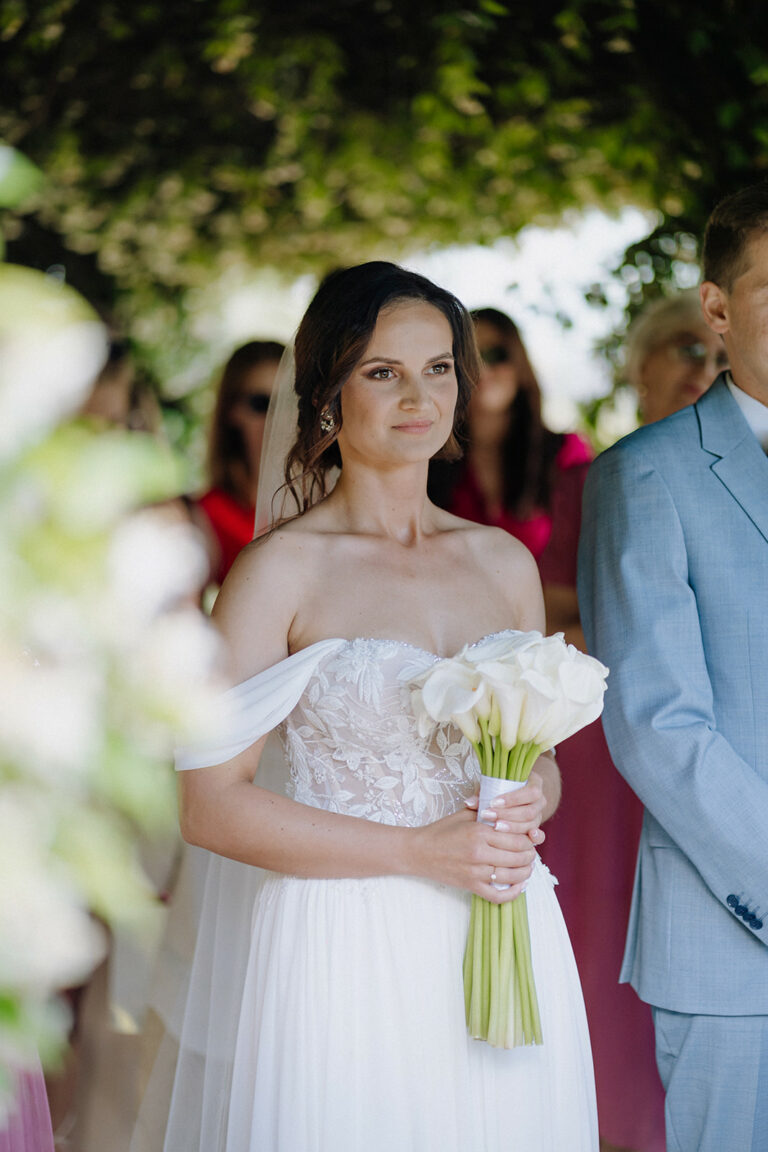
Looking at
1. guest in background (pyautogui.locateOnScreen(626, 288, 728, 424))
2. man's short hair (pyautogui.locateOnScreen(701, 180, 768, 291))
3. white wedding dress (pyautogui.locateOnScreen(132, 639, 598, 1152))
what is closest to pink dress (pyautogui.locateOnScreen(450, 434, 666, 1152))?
guest in background (pyautogui.locateOnScreen(626, 288, 728, 424))

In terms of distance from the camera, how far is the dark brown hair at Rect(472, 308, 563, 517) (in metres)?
4.27

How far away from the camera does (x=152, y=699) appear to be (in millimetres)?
876

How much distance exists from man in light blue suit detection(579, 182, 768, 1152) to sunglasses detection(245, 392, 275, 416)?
6.46ft

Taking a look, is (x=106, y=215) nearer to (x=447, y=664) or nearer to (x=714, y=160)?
(x=714, y=160)

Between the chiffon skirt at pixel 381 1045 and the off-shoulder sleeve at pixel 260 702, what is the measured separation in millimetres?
276

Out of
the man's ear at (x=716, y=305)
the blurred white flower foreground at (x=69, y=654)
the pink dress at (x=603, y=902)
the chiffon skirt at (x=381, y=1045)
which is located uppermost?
the blurred white flower foreground at (x=69, y=654)

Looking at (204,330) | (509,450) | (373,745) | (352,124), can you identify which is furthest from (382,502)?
(204,330)

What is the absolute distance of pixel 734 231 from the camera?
9.11ft

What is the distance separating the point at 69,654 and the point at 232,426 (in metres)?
3.73

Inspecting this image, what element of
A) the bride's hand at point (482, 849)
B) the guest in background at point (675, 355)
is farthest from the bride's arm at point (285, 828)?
the guest in background at point (675, 355)

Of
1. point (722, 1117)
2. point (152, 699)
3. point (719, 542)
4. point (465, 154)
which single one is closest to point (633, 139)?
point (465, 154)

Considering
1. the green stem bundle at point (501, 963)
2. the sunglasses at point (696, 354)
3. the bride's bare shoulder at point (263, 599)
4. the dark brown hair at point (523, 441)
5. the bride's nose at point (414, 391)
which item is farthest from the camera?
the dark brown hair at point (523, 441)

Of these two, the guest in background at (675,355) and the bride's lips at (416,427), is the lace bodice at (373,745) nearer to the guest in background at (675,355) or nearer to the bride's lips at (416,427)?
the bride's lips at (416,427)

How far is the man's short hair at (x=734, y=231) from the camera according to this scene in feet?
8.94
